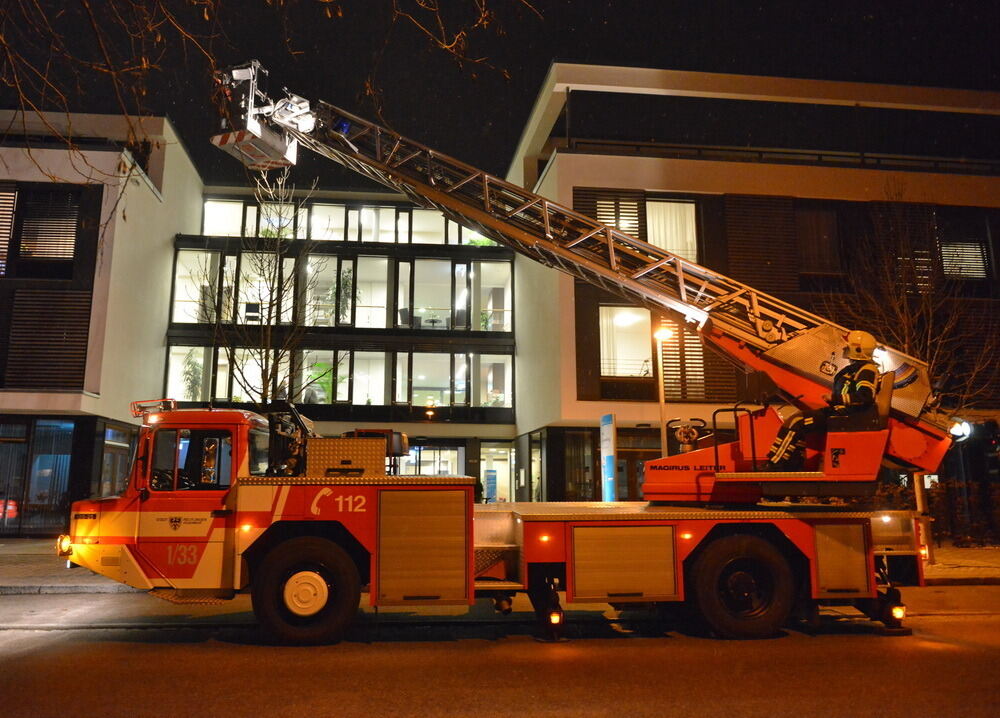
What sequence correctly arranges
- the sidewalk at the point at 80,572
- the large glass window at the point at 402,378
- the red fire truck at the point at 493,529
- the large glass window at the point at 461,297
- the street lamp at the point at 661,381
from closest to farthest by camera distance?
1. the red fire truck at the point at 493,529
2. the sidewalk at the point at 80,572
3. the street lamp at the point at 661,381
4. the large glass window at the point at 402,378
5. the large glass window at the point at 461,297

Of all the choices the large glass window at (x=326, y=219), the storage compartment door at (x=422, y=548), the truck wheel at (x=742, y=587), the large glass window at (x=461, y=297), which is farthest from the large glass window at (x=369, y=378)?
the truck wheel at (x=742, y=587)

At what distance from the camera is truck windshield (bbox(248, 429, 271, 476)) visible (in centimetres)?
867

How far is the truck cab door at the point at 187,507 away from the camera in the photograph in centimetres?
824

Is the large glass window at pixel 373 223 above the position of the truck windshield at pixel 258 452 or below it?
above

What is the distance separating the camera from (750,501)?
9.28 metres

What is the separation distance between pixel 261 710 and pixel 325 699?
0.52m

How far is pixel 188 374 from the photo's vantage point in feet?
84.4

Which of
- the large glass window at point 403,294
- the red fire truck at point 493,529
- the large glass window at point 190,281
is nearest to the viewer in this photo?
the red fire truck at point 493,529

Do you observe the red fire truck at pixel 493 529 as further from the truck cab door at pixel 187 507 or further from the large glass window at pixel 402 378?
→ the large glass window at pixel 402 378

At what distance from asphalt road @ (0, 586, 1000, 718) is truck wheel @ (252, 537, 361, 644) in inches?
8.0

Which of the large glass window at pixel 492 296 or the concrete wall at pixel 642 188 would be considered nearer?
the concrete wall at pixel 642 188

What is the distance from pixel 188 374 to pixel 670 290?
2021cm

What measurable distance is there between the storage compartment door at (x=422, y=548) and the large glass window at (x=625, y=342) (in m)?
13.3

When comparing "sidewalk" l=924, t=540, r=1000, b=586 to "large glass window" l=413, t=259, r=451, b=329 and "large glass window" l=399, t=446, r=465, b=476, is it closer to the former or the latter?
"large glass window" l=399, t=446, r=465, b=476
